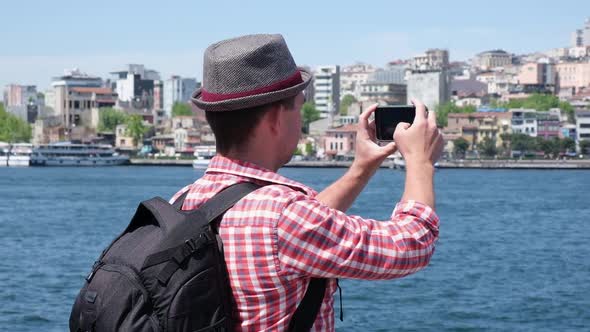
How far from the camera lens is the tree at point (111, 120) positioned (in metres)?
97.9

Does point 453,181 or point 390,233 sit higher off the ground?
point 390,233

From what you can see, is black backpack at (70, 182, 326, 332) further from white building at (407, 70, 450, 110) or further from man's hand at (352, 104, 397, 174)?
white building at (407, 70, 450, 110)

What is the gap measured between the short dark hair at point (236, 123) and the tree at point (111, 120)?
3792 inches

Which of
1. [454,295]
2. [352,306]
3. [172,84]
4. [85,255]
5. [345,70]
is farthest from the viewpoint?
[345,70]

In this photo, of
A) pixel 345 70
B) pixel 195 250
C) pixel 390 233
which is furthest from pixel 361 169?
pixel 345 70

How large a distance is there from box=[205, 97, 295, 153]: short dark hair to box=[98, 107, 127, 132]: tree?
9632 cm

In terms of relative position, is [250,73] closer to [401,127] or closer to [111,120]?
[401,127]

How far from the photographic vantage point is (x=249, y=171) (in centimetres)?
173

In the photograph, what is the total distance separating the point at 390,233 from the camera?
1686 mm

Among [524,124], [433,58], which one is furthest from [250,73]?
[433,58]

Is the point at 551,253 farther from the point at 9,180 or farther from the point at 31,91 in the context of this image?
the point at 31,91

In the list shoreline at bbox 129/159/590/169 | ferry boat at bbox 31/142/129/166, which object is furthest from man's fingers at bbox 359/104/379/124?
ferry boat at bbox 31/142/129/166

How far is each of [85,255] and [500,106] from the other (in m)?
87.6

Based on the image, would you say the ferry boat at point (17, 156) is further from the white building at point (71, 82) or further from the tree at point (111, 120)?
the white building at point (71, 82)
